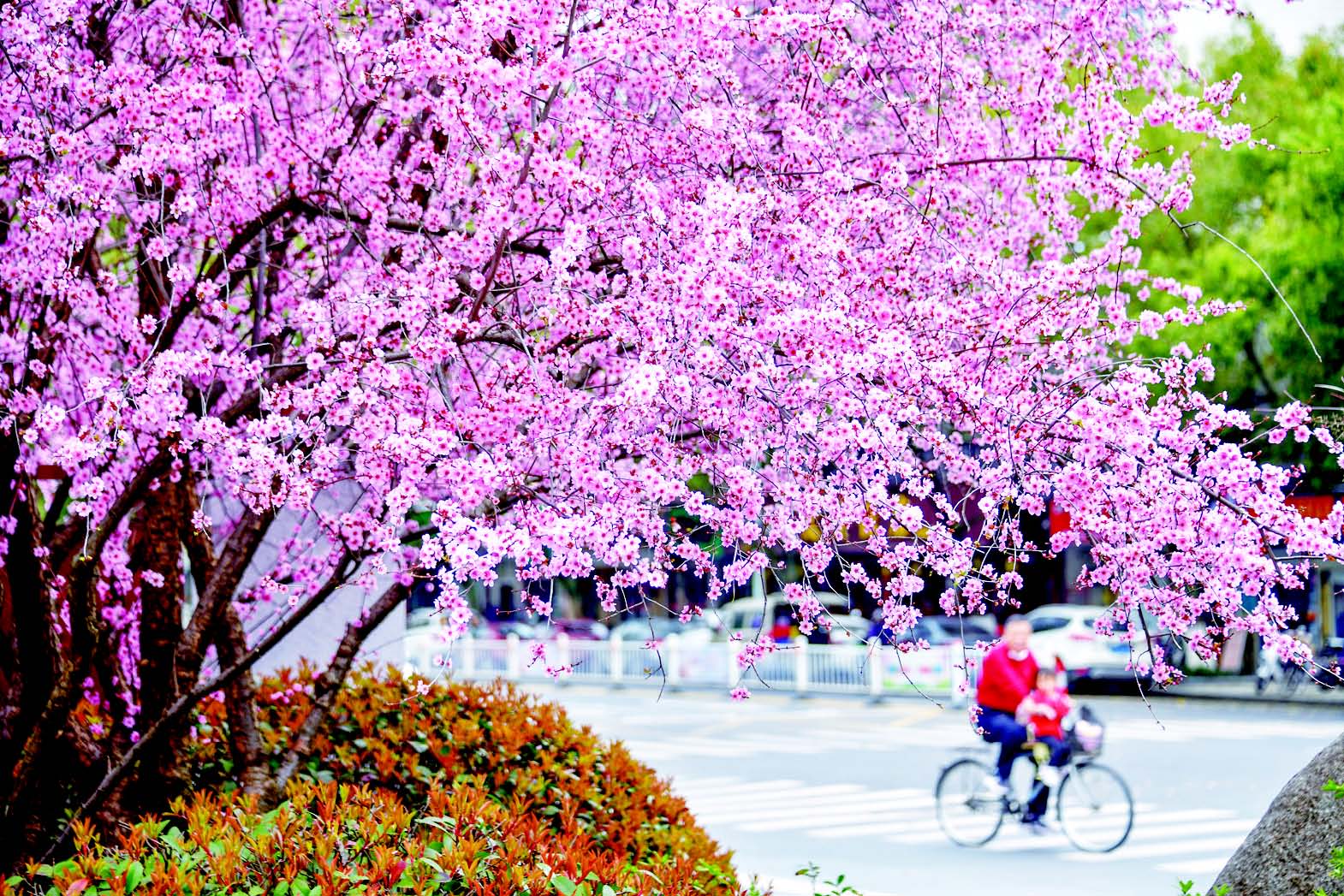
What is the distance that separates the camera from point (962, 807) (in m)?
11.4

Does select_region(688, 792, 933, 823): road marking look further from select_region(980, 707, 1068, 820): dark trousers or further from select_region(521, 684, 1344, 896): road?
select_region(980, 707, 1068, 820): dark trousers

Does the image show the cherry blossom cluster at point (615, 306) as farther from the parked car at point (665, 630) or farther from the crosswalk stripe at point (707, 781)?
the parked car at point (665, 630)

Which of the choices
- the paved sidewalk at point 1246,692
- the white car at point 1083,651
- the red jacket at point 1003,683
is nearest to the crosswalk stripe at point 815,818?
the red jacket at point 1003,683

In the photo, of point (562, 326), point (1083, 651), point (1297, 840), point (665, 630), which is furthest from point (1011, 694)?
point (665, 630)

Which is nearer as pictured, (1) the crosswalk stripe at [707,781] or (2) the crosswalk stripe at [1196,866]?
(2) the crosswalk stripe at [1196,866]

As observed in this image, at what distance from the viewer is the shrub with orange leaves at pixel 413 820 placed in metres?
3.51

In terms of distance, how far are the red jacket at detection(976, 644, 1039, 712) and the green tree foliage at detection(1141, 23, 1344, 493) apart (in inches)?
336

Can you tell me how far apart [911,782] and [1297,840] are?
10.6 metres

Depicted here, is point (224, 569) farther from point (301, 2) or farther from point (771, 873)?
point (771, 873)

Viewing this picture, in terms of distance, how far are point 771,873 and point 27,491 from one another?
21.8ft

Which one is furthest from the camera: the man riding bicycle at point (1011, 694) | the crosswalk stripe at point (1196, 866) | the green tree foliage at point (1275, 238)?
the green tree foliage at point (1275, 238)

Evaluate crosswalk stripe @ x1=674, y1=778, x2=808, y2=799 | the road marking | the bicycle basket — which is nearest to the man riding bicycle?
the bicycle basket

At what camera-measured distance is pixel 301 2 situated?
544cm

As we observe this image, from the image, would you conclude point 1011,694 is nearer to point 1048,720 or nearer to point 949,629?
point 1048,720
